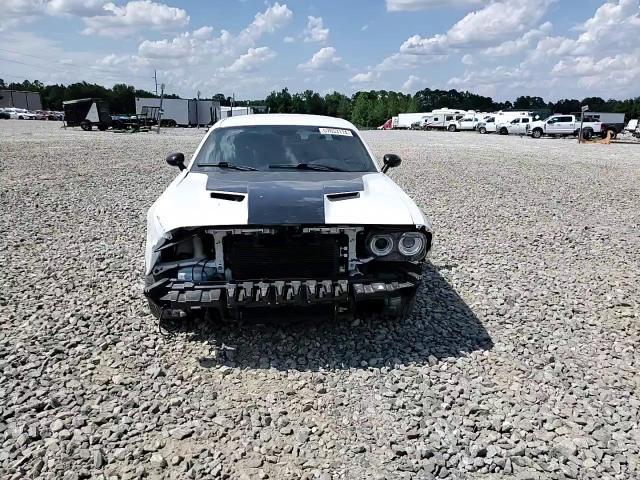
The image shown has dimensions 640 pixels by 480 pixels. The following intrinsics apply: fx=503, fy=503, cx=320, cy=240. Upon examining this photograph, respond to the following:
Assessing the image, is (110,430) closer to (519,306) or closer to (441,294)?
(441,294)

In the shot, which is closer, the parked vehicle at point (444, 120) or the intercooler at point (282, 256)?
the intercooler at point (282, 256)

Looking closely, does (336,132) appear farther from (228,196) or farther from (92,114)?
(92,114)

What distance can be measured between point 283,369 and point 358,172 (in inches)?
78.4

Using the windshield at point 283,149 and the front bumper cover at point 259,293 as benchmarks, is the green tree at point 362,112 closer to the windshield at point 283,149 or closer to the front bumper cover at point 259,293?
the windshield at point 283,149

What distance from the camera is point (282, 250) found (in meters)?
3.42

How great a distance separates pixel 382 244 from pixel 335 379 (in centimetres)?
100

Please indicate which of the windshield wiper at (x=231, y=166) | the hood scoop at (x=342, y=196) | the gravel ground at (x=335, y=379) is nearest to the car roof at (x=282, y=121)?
the windshield wiper at (x=231, y=166)

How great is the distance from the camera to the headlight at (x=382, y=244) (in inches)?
140

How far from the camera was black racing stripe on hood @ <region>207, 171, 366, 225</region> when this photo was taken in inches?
131

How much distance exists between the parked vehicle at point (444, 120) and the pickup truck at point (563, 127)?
1455cm

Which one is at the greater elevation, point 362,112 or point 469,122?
point 362,112

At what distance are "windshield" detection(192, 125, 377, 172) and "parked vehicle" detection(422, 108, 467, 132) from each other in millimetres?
48176

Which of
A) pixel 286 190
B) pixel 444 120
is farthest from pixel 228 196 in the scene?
pixel 444 120

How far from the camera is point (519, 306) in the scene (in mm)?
4434
